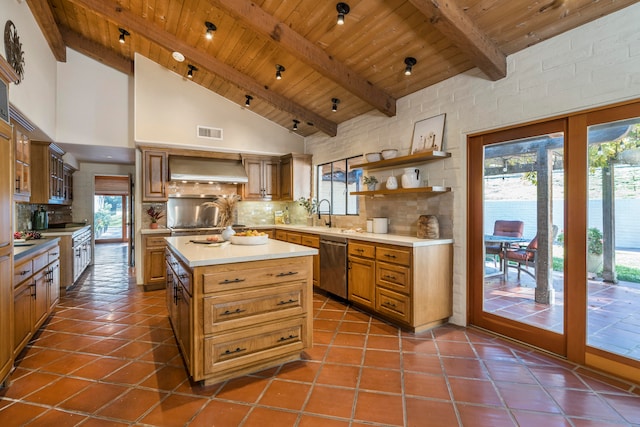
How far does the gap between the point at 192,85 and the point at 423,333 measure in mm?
5293

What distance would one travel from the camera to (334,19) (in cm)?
307

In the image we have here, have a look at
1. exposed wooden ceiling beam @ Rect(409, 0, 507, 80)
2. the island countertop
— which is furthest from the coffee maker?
exposed wooden ceiling beam @ Rect(409, 0, 507, 80)

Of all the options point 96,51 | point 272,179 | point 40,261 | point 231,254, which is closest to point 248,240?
point 231,254

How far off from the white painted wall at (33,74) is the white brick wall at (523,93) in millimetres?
4355

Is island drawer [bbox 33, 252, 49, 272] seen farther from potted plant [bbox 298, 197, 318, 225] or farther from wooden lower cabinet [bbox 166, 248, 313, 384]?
potted plant [bbox 298, 197, 318, 225]

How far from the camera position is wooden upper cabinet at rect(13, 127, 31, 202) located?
3475 mm

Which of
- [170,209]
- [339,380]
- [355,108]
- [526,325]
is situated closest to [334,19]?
[355,108]

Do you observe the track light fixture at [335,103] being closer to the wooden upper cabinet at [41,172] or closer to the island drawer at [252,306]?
the island drawer at [252,306]

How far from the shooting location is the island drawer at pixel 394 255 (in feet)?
10.3

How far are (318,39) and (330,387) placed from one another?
3.39 meters

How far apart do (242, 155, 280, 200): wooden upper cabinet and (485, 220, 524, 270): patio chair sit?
13.0 ft

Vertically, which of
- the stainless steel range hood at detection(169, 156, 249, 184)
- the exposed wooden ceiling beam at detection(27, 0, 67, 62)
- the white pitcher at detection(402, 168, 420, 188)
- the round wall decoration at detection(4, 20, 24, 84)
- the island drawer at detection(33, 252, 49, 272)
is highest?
the exposed wooden ceiling beam at detection(27, 0, 67, 62)

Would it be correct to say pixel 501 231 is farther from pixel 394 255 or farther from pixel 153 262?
pixel 153 262

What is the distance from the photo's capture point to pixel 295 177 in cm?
587
